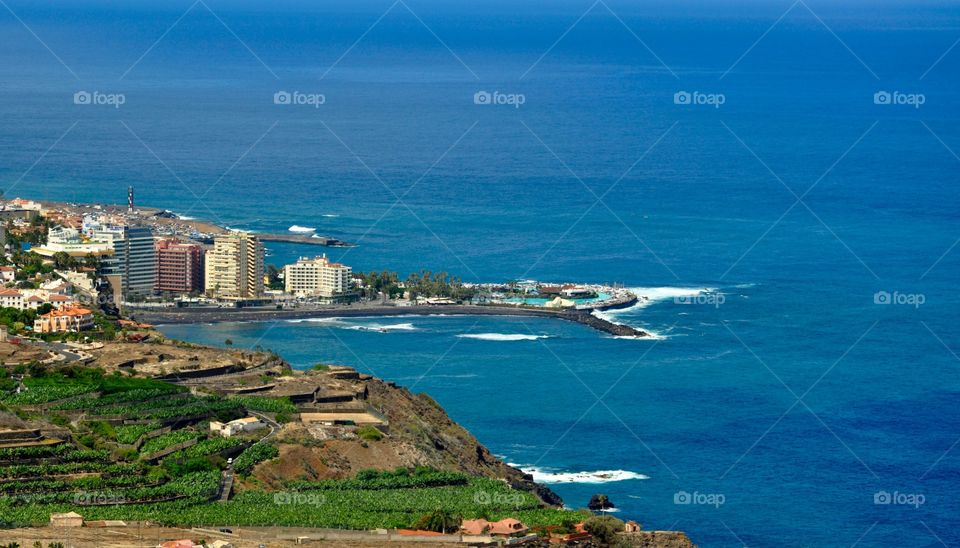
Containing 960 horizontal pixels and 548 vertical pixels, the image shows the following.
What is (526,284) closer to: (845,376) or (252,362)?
(845,376)

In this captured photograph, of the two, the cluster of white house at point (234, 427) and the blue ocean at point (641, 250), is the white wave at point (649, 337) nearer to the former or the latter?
the blue ocean at point (641, 250)

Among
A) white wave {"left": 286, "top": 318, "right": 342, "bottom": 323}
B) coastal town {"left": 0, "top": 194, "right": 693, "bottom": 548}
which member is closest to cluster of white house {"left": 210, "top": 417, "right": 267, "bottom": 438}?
coastal town {"left": 0, "top": 194, "right": 693, "bottom": 548}

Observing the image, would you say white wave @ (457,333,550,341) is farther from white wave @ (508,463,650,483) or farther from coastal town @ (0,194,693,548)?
white wave @ (508,463,650,483)

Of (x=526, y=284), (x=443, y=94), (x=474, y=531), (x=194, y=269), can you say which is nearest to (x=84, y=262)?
(x=194, y=269)

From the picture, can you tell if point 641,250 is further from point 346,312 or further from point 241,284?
point 241,284

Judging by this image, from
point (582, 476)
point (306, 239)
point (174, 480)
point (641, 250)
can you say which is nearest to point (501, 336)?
point (641, 250)

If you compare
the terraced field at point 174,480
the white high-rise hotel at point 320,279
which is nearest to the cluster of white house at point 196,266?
the white high-rise hotel at point 320,279
